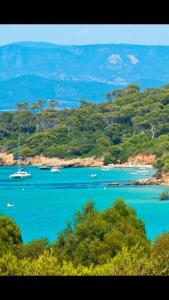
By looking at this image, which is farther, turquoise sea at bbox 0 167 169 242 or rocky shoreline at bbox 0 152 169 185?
rocky shoreline at bbox 0 152 169 185

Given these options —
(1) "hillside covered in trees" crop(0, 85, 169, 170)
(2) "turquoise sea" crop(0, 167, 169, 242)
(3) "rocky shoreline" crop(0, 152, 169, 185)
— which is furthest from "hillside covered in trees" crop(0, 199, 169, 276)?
(1) "hillside covered in trees" crop(0, 85, 169, 170)

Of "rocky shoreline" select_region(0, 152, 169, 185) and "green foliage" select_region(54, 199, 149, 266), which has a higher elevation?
"rocky shoreline" select_region(0, 152, 169, 185)

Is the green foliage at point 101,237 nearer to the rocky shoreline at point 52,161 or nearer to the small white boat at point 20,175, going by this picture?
the small white boat at point 20,175

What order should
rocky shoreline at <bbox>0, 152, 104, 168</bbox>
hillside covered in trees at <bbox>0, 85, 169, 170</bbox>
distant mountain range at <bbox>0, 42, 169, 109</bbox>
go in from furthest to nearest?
1. distant mountain range at <bbox>0, 42, 169, 109</bbox>
2. rocky shoreline at <bbox>0, 152, 104, 168</bbox>
3. hillside covered in trees at <bbox>0, 85, 169, 170</bbox>

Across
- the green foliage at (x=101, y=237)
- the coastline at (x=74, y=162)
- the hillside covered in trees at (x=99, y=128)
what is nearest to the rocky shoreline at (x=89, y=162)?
the coastline at (x=74, y=162)

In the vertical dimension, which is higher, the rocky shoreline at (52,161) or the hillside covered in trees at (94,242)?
the rocky shoreline at (52,161)

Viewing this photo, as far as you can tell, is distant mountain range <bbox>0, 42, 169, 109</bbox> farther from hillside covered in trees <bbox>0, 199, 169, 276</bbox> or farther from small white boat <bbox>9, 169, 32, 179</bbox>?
hillside covered in trees <bbox>0, 199, 169, 276</bbox>

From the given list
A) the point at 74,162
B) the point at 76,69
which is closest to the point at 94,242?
the point at 74,162

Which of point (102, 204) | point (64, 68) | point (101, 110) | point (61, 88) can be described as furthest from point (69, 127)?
point (64, 68)
